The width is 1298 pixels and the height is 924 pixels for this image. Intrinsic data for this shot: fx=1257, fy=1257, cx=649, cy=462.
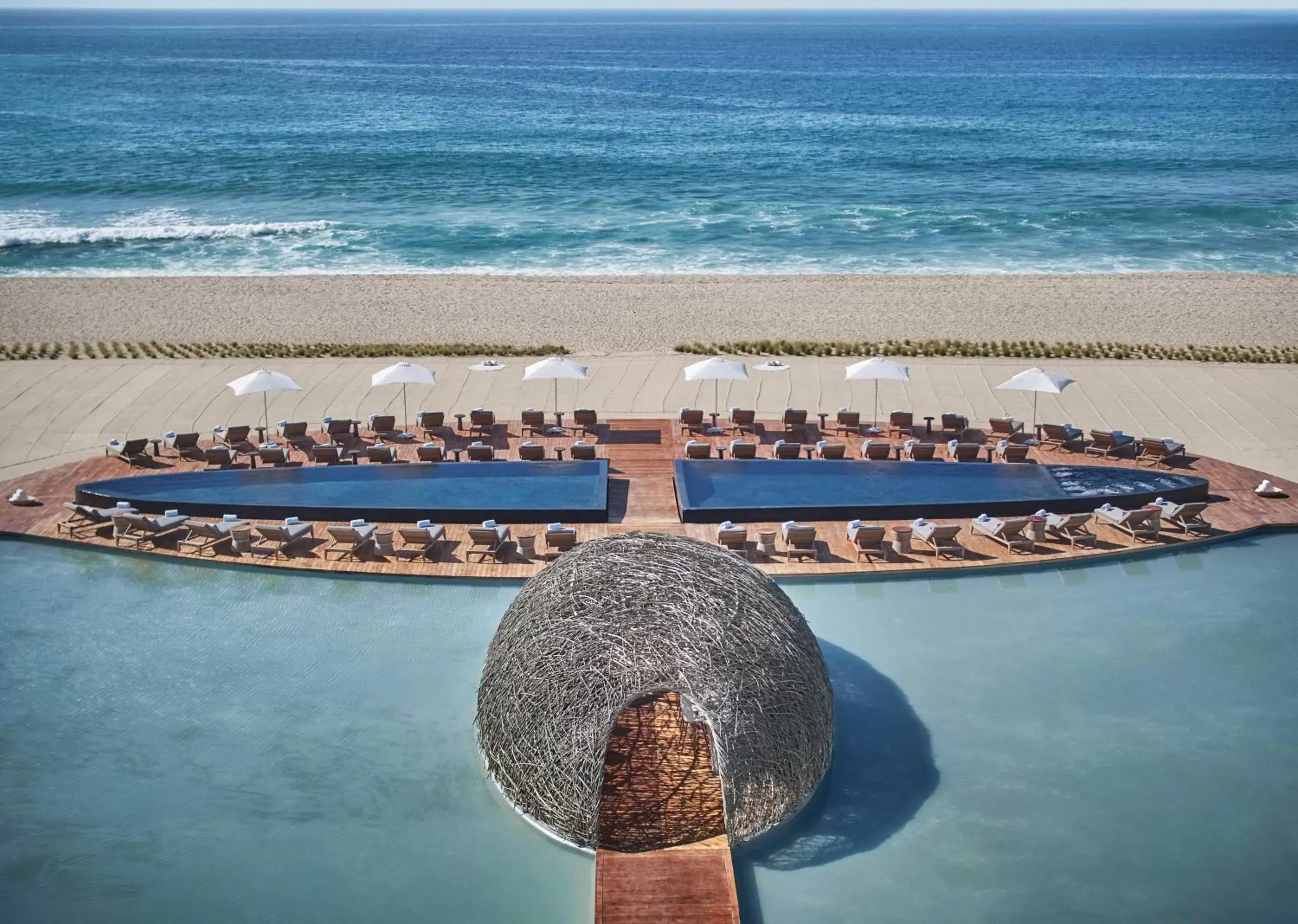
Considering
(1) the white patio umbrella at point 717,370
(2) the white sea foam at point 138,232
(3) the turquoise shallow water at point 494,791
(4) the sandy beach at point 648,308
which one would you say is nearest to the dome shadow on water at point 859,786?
(3) the turquoise shallow water at point 494,791

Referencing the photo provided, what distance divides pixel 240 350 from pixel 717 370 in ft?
42.1

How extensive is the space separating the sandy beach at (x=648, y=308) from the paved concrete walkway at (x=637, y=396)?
4905 millimetres

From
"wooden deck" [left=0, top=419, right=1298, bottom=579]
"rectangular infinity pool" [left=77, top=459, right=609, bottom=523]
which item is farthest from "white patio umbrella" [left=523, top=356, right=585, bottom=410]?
"rectangular infinity pool" [left=77, top=459, right=609, bottom=523]

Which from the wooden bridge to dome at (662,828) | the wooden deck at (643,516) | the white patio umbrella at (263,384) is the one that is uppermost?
the white patio umbrella at (263,384)

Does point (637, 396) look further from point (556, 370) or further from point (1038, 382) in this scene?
point (1038, 382)

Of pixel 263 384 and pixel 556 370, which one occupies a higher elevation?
pixel 556 370

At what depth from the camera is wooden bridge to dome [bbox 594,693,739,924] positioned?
36.1 feet

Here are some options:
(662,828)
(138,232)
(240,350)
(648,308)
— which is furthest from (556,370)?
(138,232)

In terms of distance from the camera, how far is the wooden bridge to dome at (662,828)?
1101cm

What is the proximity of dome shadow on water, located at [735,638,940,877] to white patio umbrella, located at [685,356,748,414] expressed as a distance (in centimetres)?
865

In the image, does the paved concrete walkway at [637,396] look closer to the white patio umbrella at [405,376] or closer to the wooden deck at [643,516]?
the wooden deck at [643,516]

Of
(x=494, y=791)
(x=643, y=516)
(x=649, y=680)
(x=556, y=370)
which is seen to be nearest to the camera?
(x=649, y=680)

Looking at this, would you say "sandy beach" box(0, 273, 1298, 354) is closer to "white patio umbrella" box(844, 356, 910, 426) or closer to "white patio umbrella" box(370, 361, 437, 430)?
"white patio umbrella" box(844, 356, 910, 426)

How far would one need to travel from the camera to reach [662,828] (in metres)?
12.0
